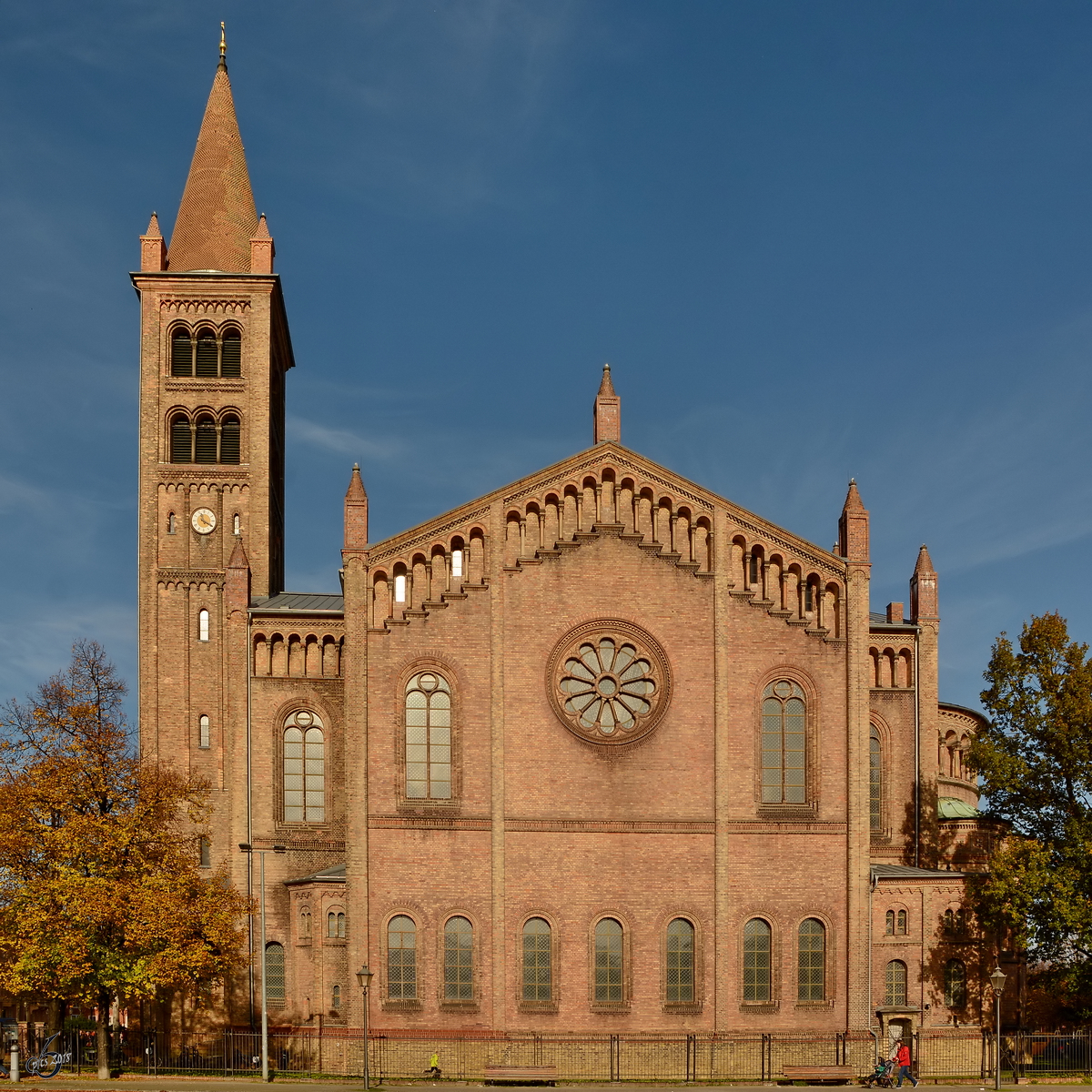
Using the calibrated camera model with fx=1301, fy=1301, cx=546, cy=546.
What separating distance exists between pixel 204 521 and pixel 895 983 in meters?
29.7

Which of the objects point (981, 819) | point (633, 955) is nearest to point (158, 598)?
point (633, 955)

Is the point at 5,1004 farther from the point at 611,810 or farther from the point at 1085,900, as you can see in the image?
the point at 1085,900

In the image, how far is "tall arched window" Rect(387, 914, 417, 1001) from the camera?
130 feet

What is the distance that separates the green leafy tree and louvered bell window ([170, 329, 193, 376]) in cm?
3211

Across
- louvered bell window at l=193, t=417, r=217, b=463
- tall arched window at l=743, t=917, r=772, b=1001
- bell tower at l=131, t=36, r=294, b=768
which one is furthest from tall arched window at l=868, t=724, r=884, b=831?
louvered bell window at l=193, t=417, r=217, b=463

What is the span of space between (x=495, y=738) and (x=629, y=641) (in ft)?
17.5

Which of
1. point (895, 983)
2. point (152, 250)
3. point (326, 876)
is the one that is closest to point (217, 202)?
point (152, 250)

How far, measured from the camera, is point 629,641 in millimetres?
41906

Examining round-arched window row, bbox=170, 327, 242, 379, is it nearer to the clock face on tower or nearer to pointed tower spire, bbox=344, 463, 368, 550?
the clock face on tower

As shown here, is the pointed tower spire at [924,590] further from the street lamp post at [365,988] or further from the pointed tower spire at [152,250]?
the pointed tower spire at [152,250]

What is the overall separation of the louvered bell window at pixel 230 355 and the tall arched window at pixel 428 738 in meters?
17.6

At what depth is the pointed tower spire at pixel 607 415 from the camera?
142 ft

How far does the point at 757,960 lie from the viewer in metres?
40.4

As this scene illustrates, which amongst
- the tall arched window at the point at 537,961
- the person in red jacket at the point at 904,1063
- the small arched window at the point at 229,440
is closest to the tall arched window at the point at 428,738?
the tall arched window at the point at 537,961
